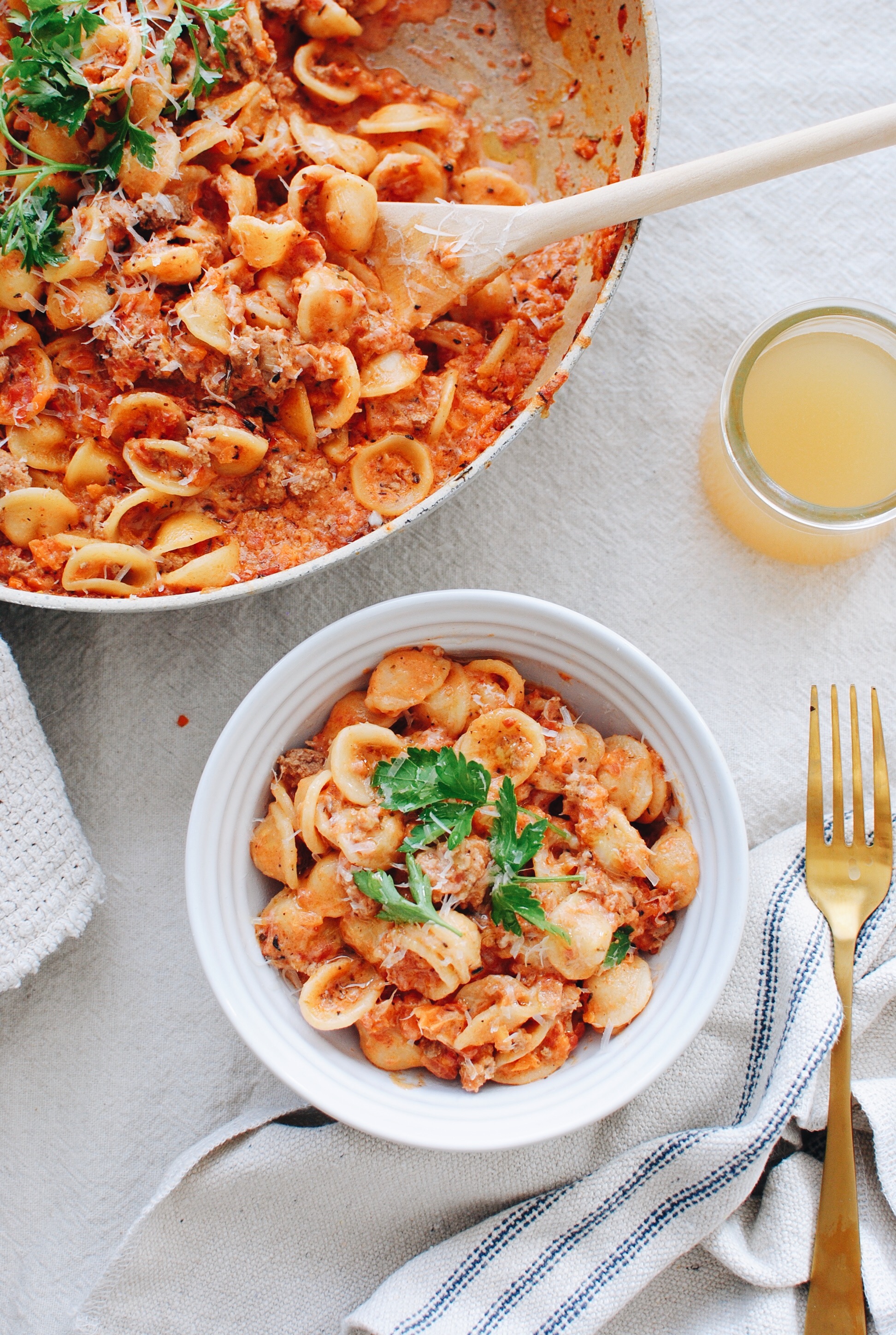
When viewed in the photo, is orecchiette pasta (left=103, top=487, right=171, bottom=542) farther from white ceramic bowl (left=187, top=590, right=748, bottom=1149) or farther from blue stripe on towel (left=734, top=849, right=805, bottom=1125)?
blue stripe on towel (left=734, top=849, right=805, bottom=1125)

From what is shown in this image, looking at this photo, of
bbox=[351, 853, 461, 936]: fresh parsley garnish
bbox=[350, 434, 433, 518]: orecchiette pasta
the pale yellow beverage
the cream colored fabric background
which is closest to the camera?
bbox=[351, 853, 461, 936]: fresh parsley garnish

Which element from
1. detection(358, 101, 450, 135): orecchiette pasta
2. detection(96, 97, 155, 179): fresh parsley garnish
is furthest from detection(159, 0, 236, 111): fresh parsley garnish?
detection(358, 101, 450, 135): orecchiette pasta

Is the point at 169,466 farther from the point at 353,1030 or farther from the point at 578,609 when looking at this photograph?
the point at 353,1030

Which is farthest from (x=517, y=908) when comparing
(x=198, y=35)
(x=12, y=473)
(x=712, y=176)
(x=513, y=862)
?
(x=198, y=35)

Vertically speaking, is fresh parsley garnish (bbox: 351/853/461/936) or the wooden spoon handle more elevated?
the wooden spoon handle

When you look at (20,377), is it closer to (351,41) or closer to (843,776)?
(351,41)

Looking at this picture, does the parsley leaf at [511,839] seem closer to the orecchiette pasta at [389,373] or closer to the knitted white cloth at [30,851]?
the orecchiette pasta at [389,373]
